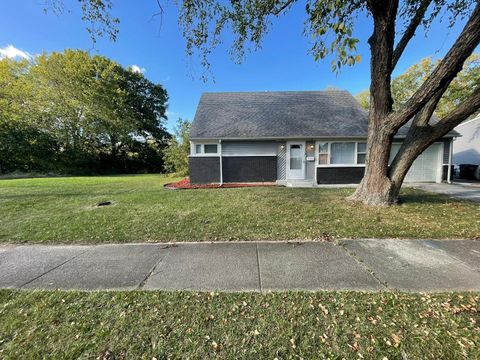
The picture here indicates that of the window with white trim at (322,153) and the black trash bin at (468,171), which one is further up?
the window with white trim at (322,153)

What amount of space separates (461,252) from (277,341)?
11.9 feet

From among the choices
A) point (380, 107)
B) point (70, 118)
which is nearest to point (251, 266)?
point (380, 107)

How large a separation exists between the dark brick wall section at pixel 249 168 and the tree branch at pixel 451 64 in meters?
6.29

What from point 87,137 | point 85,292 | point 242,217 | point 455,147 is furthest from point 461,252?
point 87,137

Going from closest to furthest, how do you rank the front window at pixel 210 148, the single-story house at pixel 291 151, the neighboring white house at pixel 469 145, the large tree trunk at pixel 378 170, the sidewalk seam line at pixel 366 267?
the sidewalk seam line at pixel 366 267
the large tree trunk at pixel 378 170
the single-story house at pixel 291 151
the front window at pixel 210 148
the neighboring white house at pixel 469 145

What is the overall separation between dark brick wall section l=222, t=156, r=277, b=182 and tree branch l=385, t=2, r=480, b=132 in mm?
6292

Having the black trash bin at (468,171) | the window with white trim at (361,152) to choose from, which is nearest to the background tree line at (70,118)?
the window with white trim at (361,152)

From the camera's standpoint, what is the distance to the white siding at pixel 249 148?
10.9 m

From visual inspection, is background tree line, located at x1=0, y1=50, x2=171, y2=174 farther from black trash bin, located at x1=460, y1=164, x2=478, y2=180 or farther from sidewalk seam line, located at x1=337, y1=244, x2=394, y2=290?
black trash bin, located at x1=460, y1=164, x2=478, y2=180

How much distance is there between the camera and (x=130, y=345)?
5.85ft

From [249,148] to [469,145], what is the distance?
1689cm

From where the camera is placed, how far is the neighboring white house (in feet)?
48.6

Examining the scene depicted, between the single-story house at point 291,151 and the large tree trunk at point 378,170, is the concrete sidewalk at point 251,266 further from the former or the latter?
the single-story house at point 291,151

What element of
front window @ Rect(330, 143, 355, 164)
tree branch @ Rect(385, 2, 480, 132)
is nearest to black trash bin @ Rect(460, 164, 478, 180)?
front window @ Rect(330, 143, 355, 164)
